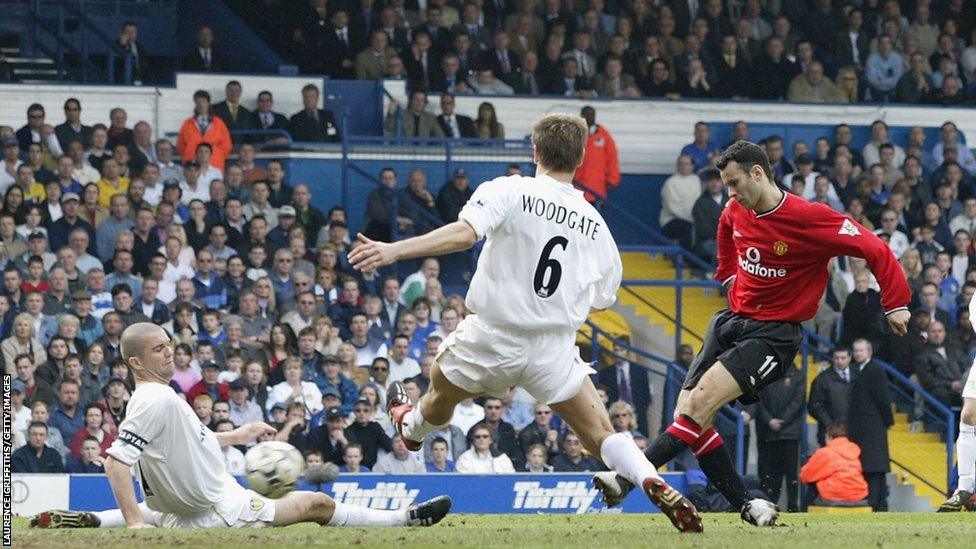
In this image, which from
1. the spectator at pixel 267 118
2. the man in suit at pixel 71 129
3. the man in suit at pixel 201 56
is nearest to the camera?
the man in suit at pixel 71 129

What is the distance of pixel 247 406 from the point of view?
17203mm

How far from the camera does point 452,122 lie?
22.8 m

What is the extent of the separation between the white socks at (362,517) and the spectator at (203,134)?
447 inches

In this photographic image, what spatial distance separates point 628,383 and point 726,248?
A: 838 cm

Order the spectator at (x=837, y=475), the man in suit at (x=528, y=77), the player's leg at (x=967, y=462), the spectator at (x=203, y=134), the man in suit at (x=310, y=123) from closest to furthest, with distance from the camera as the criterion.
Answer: the player's leg at (x=967, y=462) < the spectator at (x=837, y=475) < the spectator at (x=203, y=134) < the man in suit at (x=310, y=123) < the man in suit at (x=528, y=77)

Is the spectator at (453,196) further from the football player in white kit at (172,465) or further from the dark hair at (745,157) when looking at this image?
the football player in white kit at (172,465)

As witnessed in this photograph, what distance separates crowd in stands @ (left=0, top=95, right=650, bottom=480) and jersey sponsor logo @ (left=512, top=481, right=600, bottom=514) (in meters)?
0.71

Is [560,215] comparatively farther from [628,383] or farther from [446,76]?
[446,76]

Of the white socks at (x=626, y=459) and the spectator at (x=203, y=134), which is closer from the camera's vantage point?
the white socks at (x=626, y=459)

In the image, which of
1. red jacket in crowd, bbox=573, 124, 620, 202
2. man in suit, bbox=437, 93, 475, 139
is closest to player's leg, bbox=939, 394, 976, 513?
red jacket in crowd, bbox=573, 124, 620, 202

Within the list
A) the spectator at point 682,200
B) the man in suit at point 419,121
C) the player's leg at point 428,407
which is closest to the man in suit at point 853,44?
the spectator at point 682,200

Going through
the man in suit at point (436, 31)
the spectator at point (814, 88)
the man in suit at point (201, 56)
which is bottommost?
the spectator at point (814, 88)

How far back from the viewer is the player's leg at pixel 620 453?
30.2ft

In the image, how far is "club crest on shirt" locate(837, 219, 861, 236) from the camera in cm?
1054
